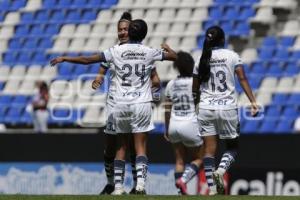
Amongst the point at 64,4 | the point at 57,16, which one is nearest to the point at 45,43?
the point at 57,16

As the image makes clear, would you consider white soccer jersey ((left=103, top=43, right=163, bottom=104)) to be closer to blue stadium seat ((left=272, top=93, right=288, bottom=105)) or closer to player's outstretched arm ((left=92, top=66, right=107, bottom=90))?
player's outstretched arm ((left=92, top=66, right=107, bottom=90))

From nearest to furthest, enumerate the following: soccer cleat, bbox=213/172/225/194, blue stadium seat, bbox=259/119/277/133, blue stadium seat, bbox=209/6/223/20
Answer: soccer cleat, bbox=213/172/225/194 → blue stadium seat, bbox=259/119/277/133 → blue stadium seat, bbox=209/6/223/20

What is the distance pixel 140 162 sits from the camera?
10242 mm

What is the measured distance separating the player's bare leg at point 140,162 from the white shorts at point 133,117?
0.09 meters

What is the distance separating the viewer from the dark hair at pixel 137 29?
10.1m

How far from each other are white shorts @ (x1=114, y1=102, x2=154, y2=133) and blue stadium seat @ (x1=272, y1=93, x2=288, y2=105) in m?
7.81

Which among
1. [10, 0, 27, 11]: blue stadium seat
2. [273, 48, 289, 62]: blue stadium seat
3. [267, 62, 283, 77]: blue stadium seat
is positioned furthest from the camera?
[10, 0, 27, 11]: blue stadium seat

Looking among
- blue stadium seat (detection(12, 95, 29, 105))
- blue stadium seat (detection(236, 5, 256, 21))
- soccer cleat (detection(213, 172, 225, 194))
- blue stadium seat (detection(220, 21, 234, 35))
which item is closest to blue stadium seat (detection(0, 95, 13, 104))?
blue stadium seat (detection(12, 95, 29, 105))

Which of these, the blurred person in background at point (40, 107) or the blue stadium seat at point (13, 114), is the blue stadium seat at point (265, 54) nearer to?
the blurred person in background at point (40, 107)

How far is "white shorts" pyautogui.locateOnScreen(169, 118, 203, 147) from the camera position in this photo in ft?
41.0

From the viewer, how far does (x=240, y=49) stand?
760 inches

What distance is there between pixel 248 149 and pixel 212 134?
13.7ft

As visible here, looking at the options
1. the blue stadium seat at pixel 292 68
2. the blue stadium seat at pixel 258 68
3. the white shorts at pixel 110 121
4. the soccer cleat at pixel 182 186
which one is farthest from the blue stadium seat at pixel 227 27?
the white shorts at pixel 110 121

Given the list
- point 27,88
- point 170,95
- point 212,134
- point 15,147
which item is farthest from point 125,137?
point 27,88
